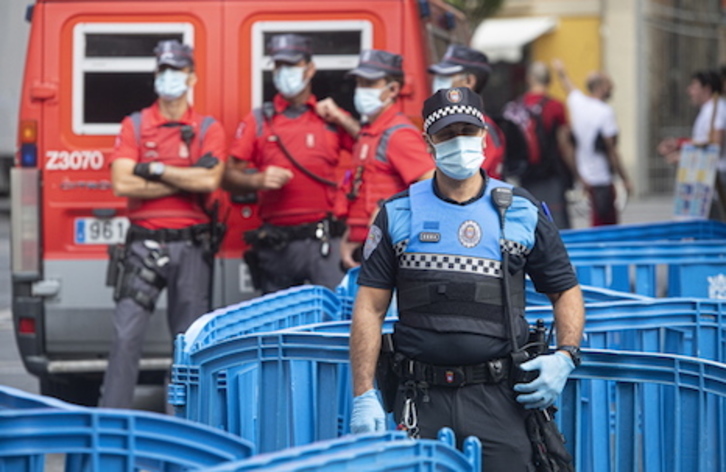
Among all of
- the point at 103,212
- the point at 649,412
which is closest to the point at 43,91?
the point at 103,212

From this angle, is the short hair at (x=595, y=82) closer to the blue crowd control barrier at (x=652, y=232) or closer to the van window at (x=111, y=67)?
the blue crowd control barrier at (x=652, y=232)

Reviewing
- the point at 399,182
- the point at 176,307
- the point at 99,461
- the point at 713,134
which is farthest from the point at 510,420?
the point at 713,134

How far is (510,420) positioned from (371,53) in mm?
3538

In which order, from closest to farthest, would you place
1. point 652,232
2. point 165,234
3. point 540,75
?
point 165,234, point 652,232, point 540,75

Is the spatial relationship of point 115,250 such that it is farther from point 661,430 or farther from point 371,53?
point 661,430

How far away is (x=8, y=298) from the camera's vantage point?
14328 mm

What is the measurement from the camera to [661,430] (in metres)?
4.46

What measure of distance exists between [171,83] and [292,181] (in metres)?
0.84

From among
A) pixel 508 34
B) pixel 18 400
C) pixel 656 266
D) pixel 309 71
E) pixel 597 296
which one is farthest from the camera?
pixel 508 34

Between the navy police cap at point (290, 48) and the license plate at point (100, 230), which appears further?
the license plate at point (100, 230)

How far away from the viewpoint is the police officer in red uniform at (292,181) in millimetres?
7945

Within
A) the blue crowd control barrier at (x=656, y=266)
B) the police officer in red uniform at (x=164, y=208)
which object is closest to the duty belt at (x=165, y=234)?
the police officer in red uniform at (x=164, y=208)

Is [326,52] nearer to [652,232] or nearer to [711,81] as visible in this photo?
[652,232]

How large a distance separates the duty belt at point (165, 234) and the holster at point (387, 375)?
3.44 meters
